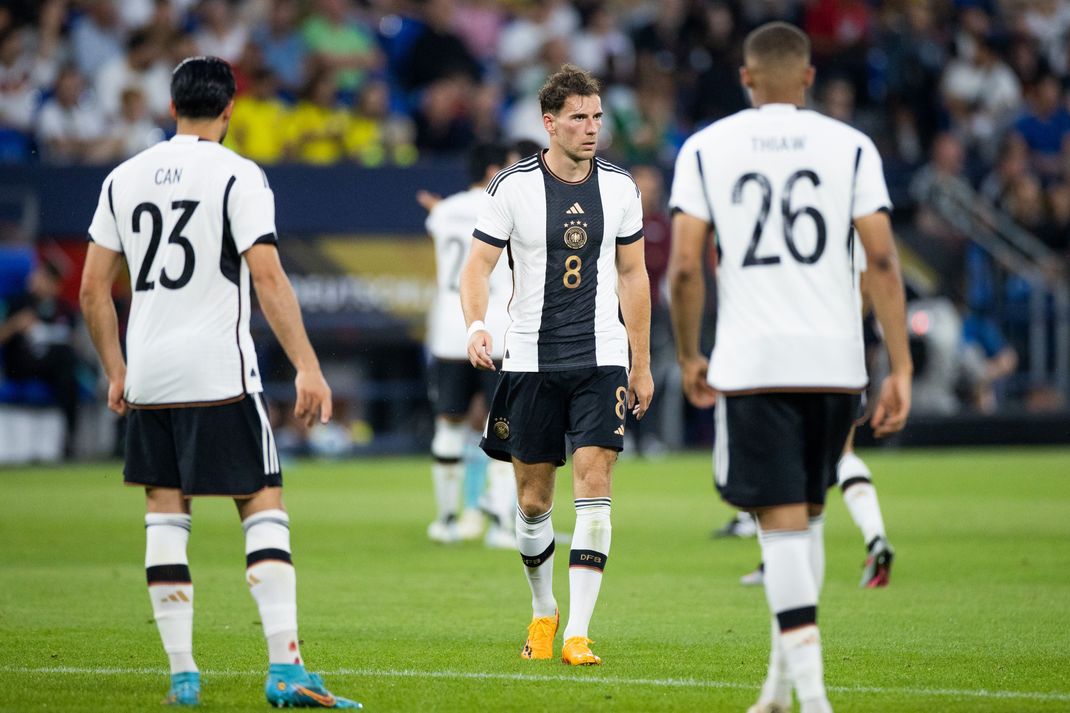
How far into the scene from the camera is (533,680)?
6.72 m

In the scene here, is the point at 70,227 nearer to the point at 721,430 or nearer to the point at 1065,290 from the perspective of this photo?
the point at 1065,290

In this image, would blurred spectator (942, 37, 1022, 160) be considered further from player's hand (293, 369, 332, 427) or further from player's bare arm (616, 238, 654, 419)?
player's hand (293, 369, 332, 427)

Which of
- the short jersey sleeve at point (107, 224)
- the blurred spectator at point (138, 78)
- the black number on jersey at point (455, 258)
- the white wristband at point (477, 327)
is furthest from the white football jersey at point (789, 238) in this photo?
the blurred spectator at point (138, 78)

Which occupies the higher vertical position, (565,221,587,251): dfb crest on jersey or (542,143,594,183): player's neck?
(542,143,594,183): player's neck

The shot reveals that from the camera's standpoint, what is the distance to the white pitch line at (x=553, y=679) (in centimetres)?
635

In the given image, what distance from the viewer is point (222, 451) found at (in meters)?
5.97

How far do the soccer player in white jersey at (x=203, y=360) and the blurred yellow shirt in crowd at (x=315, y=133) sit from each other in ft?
45.2

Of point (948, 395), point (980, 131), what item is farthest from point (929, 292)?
point (980, 131)

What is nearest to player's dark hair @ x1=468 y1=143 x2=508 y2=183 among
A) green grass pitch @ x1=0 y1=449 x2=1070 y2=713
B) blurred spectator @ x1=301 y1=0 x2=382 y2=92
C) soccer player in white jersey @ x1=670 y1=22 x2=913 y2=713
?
green grass pitch @ x1=0 y1=449 x2=1070 y2=713

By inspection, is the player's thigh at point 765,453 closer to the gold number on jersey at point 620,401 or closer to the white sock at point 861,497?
the gold number on jersey at point 620,401

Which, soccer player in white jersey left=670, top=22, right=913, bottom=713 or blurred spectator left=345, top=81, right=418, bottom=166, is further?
blurred spectator left=345, top=81, right=418, bottom=166

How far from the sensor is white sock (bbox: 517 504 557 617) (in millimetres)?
7496

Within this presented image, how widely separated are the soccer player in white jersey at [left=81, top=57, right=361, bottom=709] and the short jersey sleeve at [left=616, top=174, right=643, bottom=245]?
2.05 meters

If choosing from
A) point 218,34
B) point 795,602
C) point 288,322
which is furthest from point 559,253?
point 218,34
